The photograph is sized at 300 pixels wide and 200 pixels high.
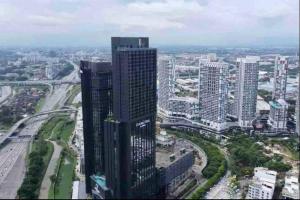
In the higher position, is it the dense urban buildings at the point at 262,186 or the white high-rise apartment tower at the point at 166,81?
the white high-rise apartment tower at the point at 166,81

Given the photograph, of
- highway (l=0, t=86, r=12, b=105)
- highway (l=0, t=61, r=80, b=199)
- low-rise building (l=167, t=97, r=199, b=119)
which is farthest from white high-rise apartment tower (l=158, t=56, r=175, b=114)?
highway (l=0, t=86, r=12, b=105)

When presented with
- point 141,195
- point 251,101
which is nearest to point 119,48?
point 141,195

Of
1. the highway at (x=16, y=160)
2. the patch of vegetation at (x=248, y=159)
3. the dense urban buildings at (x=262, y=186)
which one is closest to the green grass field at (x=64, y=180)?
the highway at (x=16, y=160)

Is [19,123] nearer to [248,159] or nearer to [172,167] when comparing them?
[172,167]

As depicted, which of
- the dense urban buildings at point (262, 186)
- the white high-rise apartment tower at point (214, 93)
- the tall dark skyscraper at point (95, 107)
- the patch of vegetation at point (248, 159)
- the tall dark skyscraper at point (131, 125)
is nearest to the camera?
the tall dark skyscraper at point (131, 125)

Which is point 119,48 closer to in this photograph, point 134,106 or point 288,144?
point 134,106

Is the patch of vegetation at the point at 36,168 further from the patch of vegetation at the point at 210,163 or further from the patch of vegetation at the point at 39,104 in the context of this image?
the patch of vegetation at the point at 39,104

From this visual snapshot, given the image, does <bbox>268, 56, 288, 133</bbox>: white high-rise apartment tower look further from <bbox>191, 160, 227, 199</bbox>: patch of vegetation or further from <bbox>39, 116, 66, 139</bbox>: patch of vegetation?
<bbox>39, 116, 66, 139</bbox>: patch of vegetation
